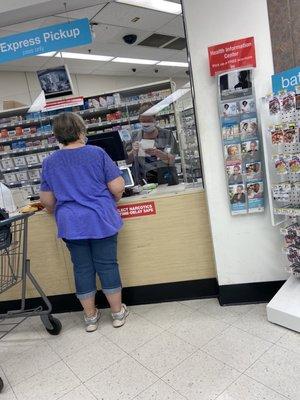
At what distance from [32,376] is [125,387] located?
26.3 inches

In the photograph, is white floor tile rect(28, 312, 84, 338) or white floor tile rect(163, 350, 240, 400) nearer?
white floor tile rect(163, 350, 240, 400)

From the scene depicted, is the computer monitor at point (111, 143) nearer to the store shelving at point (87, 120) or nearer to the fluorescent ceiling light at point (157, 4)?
the store shelving at point (87, 120)

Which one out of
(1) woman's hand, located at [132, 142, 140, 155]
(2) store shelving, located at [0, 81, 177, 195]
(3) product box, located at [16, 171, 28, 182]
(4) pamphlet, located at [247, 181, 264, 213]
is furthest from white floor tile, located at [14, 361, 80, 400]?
(3) product box, located at [16, 171, 28, 182]

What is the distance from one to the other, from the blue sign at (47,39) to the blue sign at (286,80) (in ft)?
6.18

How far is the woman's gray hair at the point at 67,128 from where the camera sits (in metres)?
2.30

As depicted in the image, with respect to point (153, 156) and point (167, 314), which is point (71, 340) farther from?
point (153, 156)

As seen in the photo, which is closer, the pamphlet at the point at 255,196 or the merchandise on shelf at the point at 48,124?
the pamphlet at the point at 255,196

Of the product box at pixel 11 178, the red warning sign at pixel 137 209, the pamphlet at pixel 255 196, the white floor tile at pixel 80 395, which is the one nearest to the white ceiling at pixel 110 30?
the red warning sign at pixel 137 209

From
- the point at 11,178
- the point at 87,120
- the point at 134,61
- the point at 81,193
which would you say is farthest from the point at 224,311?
the point at 134,61

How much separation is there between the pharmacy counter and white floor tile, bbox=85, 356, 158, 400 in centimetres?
87

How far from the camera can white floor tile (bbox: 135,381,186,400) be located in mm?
1748

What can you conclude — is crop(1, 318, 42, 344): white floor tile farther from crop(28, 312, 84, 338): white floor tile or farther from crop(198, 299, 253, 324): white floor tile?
crop(198, 299, 253, 324): white floor tile

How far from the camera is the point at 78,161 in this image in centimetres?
230

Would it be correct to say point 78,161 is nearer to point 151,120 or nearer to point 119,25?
point 151,120
